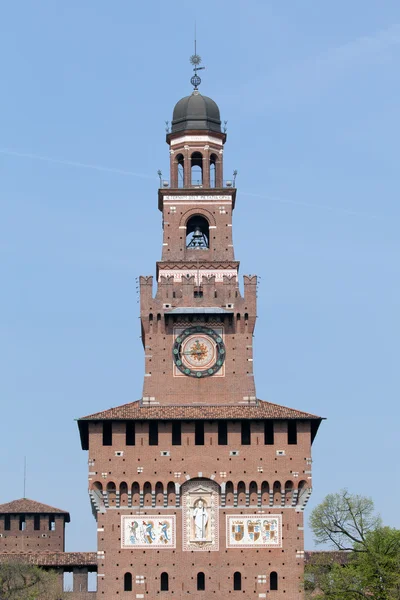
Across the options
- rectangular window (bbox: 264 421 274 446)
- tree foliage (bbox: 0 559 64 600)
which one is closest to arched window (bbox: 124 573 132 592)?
tree foliage (bbox: 0 559 64 600)

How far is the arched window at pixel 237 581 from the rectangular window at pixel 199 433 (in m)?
7.08

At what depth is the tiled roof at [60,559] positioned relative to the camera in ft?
336

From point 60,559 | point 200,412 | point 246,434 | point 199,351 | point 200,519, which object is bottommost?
point 60,559

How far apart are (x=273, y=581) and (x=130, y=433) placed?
10.8m

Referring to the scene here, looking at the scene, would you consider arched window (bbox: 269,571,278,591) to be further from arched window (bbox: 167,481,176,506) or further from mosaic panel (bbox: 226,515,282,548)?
arched window (bbox: 167,481,176,506)

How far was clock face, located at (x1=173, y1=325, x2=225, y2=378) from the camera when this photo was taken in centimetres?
9775

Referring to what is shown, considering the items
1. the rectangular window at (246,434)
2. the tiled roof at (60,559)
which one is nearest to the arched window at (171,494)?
the rectangular window at (246,434)

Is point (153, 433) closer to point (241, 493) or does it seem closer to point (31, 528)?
point (241, 493)

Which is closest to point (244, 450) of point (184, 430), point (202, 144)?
point (184, 430)

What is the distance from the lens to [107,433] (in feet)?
313

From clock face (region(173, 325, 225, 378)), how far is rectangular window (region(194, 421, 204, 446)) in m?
3.28

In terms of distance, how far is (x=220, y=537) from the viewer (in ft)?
308

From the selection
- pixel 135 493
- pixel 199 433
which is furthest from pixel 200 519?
pixel 199 433

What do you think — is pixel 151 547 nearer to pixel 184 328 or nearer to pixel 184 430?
pixel 184 430
